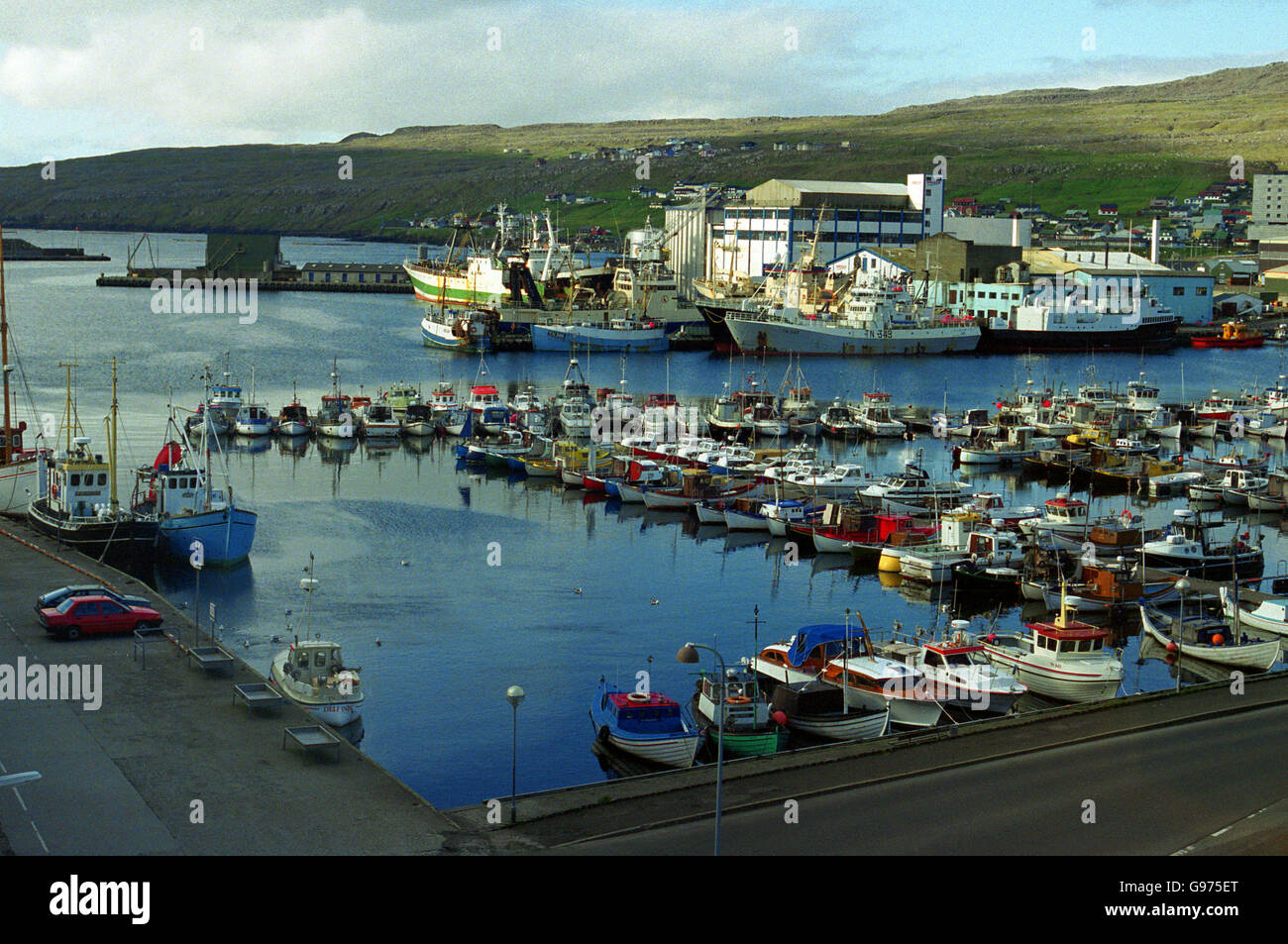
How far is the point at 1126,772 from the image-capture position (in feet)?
50.3

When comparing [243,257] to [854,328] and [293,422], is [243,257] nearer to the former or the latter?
[854,328]

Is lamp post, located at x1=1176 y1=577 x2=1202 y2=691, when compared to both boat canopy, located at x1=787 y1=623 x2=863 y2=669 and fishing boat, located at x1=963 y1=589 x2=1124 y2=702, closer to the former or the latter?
fishing boat, located at x1=963 y1=589 x2=1124 y2=702

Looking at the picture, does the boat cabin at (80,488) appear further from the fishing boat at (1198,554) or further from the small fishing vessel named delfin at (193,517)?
the fishing boat at (1198,554)

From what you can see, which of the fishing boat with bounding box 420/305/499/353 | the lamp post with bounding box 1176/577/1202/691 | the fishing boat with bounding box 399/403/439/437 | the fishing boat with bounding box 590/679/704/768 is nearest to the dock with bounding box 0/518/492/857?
the fishing boat with bounding box 590/679/704/768

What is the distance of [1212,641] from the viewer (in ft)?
76.9

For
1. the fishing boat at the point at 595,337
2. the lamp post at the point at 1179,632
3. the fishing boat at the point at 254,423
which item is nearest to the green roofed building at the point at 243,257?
the fishing boat at the point at 595,337

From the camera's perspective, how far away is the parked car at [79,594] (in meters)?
20.7

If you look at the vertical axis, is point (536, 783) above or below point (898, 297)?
below

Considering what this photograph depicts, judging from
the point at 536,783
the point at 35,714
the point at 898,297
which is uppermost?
the point at 898,297

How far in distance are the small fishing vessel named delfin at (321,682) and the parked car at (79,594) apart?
9.62ft

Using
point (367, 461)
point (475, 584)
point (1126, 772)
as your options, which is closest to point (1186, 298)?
point (367, 461)

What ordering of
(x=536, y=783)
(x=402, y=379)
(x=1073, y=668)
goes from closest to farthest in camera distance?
(x=536, y=783) < (x=1073, y=668) < (x=402, y=379)
